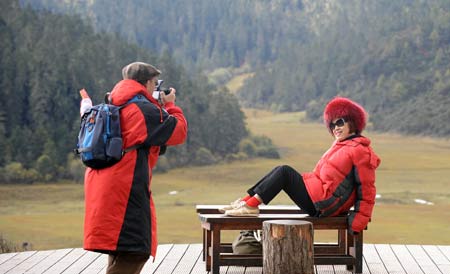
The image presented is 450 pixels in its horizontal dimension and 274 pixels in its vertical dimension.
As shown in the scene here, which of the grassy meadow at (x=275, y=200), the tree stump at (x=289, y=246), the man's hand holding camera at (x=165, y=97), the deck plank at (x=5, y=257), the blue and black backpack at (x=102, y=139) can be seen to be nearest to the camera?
the blue and black backpack at (x=102, y=139)

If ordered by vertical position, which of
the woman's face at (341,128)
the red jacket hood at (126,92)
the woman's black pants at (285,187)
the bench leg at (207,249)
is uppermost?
the red jacket hood at (126,92)

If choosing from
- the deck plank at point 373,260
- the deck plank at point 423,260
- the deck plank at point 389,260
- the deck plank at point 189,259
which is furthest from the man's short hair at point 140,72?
the deck plank at point 423,260

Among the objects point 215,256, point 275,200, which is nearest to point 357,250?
point 215,256

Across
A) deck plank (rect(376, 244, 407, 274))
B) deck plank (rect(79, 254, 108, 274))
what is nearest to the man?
deck plank (rect(79, 254, 108, 274))

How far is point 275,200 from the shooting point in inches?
1127

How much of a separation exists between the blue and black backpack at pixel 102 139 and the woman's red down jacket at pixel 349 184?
5.31ft

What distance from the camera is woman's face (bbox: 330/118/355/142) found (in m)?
5.54

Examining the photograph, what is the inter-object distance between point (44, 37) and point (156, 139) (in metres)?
32.1

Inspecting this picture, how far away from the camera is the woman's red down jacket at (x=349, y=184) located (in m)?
5.41

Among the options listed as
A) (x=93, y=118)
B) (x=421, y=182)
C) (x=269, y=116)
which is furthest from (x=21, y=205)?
(x=269, y=116)

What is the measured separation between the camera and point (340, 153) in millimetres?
5449

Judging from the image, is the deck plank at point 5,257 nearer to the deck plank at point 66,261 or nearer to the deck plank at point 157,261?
the deck plank at point 66,261

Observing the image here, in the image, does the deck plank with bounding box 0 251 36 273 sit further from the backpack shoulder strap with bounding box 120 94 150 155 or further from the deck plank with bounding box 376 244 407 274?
the deck plank with bounding box 376 244 407 274

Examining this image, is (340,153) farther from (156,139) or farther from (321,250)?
(156,139)
